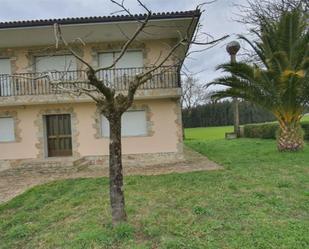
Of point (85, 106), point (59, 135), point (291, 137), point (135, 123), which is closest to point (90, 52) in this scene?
point (85, 106)

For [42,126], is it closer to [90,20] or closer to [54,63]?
[54,63]

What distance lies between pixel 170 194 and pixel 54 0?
4795 millimetres

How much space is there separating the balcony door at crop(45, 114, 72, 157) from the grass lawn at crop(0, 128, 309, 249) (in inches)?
224

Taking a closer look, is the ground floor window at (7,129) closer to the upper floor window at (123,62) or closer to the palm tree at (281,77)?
the upper floor window at (123,62)

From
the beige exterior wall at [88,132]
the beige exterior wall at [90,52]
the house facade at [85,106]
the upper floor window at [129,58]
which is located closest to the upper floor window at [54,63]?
the house facade at [85,106]

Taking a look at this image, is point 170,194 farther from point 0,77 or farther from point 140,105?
point 0,77

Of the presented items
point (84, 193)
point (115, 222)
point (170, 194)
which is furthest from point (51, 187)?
point (115, 222)

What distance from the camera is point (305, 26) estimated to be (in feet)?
45.7

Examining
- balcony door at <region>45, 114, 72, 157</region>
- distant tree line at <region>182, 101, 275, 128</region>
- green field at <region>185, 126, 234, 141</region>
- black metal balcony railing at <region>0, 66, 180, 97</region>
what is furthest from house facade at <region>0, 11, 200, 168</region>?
distant tree line at <region>182, 101, 275, 128</region>

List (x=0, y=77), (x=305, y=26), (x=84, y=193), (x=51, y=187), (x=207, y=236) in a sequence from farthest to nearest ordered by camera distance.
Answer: (x=0, y=77) → (x=305, y=26) → (x=51, y=187) → (x=84, y=193) → (x=207, y=236)

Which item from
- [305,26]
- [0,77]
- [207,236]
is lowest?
[207,236]

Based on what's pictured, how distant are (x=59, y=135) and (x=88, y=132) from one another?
154 cm

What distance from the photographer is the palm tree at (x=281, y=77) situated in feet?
44.4

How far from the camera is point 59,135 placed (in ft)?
52.4
